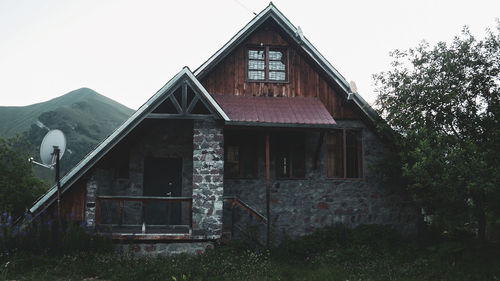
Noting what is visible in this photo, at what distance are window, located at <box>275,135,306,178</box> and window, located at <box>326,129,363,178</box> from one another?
38.7 inches

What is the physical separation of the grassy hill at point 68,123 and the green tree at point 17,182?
24655mm

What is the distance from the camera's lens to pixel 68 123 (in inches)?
2368

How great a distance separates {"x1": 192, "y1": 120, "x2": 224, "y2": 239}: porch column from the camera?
31.9ft

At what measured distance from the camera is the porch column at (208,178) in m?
9.73

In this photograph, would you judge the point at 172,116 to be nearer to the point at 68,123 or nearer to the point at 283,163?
the point at 283,163

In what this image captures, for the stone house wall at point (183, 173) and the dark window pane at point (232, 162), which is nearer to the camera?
the stone house wall at point (183, 173)

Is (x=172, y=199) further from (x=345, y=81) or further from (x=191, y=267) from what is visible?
(x=345, y=81)

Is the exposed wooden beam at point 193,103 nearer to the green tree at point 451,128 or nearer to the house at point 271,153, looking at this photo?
the house at point 271,153

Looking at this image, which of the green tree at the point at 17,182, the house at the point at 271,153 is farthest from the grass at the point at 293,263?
the green tree at the point at 17,182

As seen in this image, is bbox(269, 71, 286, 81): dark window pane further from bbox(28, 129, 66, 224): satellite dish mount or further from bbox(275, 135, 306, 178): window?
bbox(28, 129, 66, 224): satellite dish mount

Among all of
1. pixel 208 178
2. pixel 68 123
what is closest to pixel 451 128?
pixel 208 178

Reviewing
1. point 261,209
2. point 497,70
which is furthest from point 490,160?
point 261,209

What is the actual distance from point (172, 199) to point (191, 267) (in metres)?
2.00

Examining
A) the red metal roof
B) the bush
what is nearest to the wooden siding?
the red metal roof
